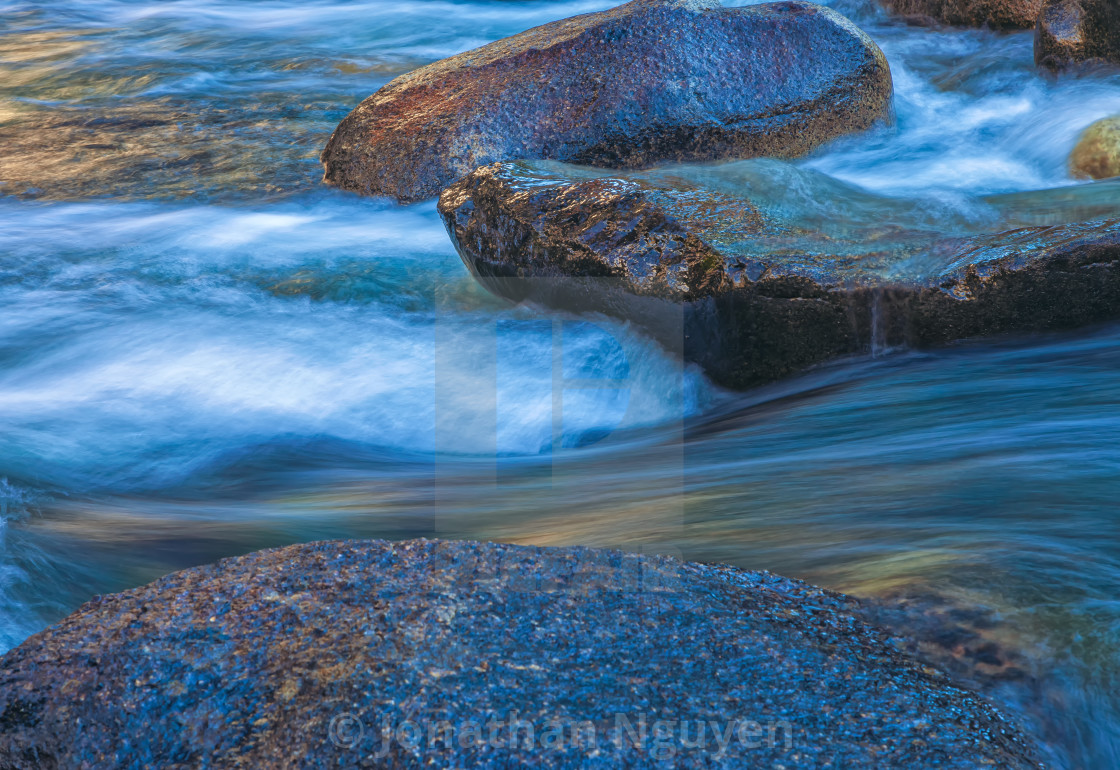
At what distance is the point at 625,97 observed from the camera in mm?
6020

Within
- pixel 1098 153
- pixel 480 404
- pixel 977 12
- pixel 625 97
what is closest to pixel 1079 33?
pixel 977 12

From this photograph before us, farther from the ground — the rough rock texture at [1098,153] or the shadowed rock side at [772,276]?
the rough rock texture at [1098,153]

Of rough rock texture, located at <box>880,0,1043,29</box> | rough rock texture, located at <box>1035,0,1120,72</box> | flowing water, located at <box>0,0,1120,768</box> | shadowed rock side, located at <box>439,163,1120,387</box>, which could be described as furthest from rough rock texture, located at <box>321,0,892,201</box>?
rough rock texture, located at <box>880,0,1043,29</box>

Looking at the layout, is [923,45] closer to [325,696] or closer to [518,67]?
[518,67]

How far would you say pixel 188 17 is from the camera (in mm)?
11320

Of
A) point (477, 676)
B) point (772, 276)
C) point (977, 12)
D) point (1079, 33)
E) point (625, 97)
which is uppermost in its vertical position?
point (977, 12)

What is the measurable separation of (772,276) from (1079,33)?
551 centimetres

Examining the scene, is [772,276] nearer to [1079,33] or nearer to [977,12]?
[1079,33]

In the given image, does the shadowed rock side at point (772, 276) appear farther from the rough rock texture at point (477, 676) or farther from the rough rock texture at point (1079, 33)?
the rough rock texture at point (1079, 33)

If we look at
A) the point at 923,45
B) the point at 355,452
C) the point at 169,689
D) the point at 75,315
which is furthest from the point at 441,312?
the point at 923,45

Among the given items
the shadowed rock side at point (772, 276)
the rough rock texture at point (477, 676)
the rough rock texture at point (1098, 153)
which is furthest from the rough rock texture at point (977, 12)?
the rough rock texture at point (477, 676)

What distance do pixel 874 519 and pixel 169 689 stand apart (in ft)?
5.36

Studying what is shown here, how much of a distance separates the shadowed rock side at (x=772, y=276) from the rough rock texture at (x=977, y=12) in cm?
617

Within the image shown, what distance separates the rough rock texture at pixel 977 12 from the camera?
8836 millimetres
